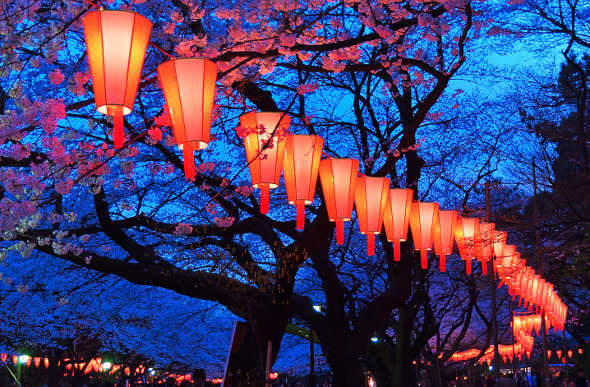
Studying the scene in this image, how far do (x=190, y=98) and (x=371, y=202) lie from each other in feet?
13.6

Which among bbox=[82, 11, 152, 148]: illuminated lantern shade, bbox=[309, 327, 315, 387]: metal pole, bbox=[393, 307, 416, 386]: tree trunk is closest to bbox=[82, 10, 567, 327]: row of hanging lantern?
bbox=[82, 11, 152, 148]: illuminated lantern shade

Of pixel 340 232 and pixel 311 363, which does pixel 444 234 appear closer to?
pixel 340 232

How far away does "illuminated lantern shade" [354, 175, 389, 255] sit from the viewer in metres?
8.66

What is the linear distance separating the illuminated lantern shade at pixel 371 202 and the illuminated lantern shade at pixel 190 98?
154 inches

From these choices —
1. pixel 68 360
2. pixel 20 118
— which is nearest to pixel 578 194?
pixel 20 118

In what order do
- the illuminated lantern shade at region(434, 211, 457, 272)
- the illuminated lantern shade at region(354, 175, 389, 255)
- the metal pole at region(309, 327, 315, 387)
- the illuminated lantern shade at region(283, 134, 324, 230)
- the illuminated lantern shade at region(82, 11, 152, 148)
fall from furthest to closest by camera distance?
the metal pole at region(309, 327, 315, 387)
the illuminated lantern shade at region(434, 211, 457, 272)
the illuminated lantern shade at region(354, 175, 389, 255)
the illuminated lantern shade at region(283, 134, 324, 230)
the illuminated lantern shade at region(82, 11, 152, 148)

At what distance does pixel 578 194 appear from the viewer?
36.6 ft

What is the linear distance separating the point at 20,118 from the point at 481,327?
3410cm

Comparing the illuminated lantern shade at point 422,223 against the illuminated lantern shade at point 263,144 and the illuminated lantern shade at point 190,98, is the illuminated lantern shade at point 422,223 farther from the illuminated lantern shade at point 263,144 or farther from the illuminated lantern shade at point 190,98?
the illuminated lantern shade at point 190,98

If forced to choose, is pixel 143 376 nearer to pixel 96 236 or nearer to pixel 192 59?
pixel 96 236

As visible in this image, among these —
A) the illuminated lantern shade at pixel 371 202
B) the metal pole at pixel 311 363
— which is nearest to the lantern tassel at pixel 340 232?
the illuminated lantern shade at pixel 371 202

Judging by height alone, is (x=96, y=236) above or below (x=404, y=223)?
above

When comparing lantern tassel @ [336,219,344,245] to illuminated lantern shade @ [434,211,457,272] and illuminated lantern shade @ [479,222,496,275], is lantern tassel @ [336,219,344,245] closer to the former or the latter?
illuminated lantern shade @ [434,211,457,272]

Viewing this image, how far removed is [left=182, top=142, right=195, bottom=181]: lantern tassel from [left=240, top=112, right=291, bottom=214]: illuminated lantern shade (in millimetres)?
1918
